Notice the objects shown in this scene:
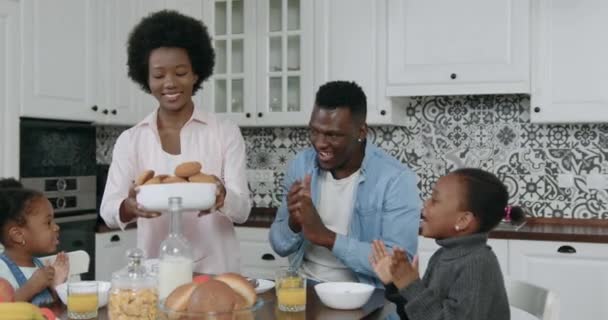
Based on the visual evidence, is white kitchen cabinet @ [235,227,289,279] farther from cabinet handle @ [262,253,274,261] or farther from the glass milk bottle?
the glass milk bottle

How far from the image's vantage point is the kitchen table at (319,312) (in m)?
1.56

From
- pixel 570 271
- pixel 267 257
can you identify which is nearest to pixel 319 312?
pixel 570 271

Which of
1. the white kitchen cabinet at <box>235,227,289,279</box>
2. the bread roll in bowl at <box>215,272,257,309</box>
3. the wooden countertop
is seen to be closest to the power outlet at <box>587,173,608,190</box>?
the wooden countertop

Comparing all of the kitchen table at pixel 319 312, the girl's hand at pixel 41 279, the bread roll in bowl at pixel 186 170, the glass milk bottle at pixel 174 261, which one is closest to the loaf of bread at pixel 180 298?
the glass milk bottle at pixel 174 261

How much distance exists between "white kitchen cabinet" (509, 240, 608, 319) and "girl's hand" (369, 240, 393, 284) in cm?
173

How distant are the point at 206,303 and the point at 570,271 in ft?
7.67

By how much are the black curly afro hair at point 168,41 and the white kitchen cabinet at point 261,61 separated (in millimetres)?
1581

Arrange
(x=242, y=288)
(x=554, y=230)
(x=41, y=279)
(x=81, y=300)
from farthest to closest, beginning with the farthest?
1. (x=554, y=230)
2. (x=41, y=279)
3. (x=81, y=300)
4. (x=242, y=288)

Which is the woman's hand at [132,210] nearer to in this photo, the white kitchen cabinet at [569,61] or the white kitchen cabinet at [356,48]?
the white kitchen cabinet at [356,48]

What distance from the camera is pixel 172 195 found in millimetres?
1562

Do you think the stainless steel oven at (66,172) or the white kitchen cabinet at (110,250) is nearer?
the stainless steel oven at (66,172)

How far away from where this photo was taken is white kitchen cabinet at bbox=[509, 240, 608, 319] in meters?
3.13

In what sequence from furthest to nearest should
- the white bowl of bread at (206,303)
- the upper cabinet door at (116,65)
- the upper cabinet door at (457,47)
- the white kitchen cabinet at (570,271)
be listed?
the upper cabinet door at (116,65), the upper cabinet door at (457,47), the white kitchen cabinet at (570,271), the white bowl of bread at (206,303)

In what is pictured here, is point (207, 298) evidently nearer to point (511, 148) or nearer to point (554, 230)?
point (554, 230)
